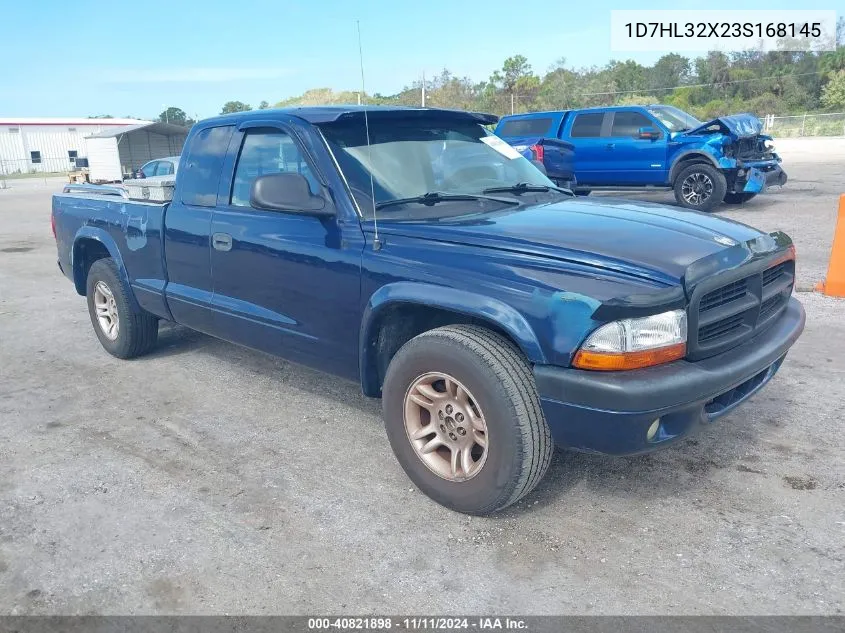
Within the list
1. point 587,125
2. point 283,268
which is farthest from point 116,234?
point 587,125

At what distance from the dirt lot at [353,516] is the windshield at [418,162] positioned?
139 centimetres

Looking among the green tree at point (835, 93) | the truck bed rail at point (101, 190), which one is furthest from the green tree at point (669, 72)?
the truck bed rail at point (101, 190)

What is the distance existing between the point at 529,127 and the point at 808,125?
35106 mm

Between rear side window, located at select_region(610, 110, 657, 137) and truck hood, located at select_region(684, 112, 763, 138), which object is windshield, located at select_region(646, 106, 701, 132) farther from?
truck hood, located at select_region(684, 112, 763, 138)

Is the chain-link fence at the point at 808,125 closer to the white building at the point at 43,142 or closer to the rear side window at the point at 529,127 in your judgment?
the rear side window at the point at 529,127

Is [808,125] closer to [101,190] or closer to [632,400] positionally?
[101,190]

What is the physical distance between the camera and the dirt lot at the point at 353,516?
104 inches

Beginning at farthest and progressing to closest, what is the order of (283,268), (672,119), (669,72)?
(669,72)
(672,119)
(283,268)

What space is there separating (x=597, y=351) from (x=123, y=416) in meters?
3.14

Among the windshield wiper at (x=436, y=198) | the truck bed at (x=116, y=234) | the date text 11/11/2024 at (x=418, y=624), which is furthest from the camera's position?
the truck bed at (x=116, y=234)

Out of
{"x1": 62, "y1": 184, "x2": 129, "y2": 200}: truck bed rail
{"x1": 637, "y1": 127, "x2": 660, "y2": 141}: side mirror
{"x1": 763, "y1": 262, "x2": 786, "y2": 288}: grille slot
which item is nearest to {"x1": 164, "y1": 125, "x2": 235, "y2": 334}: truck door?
{"x1": 62, "y1": 184, "x2": 129, "y2": 200}: truck bed rail

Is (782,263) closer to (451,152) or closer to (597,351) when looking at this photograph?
(597,351)

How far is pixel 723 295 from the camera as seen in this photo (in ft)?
9.67

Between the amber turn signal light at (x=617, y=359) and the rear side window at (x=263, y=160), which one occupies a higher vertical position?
the rear side window at (x=263, y=160)
